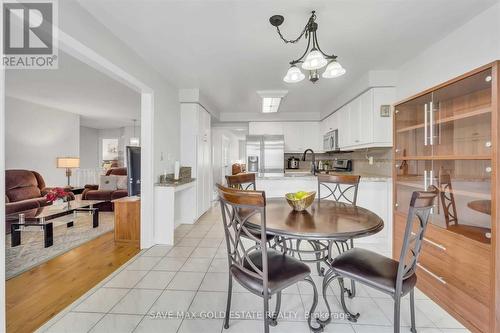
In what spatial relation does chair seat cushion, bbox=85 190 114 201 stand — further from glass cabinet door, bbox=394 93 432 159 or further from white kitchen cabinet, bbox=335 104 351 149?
glass cabinet door, bbox=394 93 432 159

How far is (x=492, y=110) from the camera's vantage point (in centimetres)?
136

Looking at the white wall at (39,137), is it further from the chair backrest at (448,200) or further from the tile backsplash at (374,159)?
the chair backrest at (448,200)

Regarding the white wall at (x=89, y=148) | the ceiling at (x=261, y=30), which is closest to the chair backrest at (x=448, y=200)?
the ceiling at (x=261, y=30)

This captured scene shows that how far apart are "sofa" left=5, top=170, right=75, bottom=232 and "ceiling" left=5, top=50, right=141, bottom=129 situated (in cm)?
151

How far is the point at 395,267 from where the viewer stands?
141 centimetres

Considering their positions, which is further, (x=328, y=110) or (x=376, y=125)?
(x=328, y=110)

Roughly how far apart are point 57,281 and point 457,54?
14.4 feet

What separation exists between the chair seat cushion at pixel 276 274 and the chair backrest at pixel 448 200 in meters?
1.30

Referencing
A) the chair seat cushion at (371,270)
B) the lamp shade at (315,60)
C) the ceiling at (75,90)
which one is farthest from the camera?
the ceiling at (75,90)

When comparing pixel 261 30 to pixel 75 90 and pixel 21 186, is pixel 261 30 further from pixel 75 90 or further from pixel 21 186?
pixel 21 186

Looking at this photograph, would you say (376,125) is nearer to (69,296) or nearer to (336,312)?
(336,312)

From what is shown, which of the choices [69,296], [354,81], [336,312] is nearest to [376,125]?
[354,81]

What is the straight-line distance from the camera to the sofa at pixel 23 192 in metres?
3.35

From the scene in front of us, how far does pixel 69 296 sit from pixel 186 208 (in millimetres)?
2082
